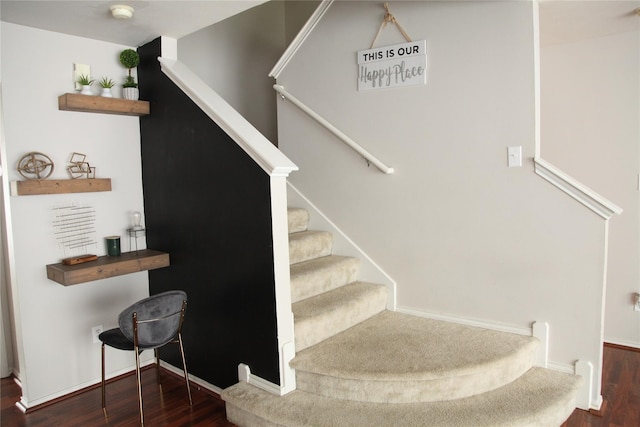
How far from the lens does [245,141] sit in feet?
8.00

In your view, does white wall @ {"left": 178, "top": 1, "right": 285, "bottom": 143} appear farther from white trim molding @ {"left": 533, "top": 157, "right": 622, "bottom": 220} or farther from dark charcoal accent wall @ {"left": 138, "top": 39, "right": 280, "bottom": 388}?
white trim molding @ {"left": 533, "top": 157, "right": 622, "bottom": 220}

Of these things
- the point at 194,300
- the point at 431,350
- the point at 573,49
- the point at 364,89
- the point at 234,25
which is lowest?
the point at 431,350

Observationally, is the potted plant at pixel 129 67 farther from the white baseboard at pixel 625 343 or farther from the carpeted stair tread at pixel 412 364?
the white baseboard at pixel 625 343

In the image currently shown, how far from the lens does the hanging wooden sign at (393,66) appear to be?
3.01 m

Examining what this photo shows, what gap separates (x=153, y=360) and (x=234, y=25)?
10.1 feet

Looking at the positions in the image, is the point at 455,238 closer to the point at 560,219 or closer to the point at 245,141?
the point at 560,219

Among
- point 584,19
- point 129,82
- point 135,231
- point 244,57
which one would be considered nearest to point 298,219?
point 135,231

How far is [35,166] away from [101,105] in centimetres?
55

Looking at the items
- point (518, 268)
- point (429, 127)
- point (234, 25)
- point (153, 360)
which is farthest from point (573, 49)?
point (153, 360)

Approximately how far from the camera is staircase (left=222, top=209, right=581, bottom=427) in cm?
225

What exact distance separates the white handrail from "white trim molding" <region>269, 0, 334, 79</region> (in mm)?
179

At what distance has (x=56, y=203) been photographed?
2.88m

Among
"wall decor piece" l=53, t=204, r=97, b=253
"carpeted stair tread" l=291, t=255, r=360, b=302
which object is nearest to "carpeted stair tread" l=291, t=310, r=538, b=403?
"carpeted stair tread" l=291, t=255, r=360, b=302

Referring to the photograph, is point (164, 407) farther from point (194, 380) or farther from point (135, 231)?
point (135, 231)
